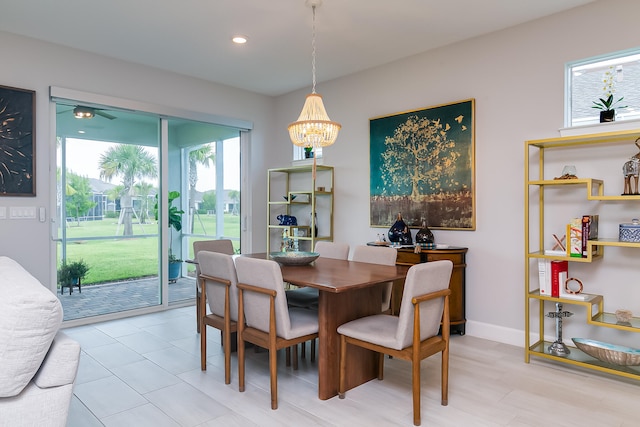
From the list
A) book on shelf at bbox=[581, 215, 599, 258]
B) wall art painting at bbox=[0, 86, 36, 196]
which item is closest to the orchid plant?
book on shelf at bbox=[581, 215, 599, 258]

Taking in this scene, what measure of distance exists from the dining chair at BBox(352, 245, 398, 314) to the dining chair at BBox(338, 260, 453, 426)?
0.57m

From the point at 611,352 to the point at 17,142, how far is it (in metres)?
5.13

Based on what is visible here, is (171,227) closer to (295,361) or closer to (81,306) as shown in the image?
(81,306)

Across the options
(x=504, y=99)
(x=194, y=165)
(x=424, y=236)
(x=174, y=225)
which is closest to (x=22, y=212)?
(x=174, y=225)

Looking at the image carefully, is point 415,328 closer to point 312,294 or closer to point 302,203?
point 312,294

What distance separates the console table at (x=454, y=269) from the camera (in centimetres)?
372

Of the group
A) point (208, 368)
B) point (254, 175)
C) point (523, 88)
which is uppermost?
point (523, 88)

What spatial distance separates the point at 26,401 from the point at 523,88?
155 inches

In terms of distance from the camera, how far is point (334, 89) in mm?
5082

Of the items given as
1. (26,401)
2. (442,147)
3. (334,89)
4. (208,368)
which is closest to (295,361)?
(208,368)

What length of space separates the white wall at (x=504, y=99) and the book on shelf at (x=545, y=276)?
0.40 m

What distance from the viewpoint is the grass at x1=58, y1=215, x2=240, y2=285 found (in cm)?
432

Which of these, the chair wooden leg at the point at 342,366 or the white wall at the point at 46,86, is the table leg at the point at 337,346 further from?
the white wall at the point at 46,86

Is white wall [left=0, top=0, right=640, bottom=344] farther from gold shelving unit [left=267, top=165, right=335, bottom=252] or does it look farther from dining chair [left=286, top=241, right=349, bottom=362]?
dining chair [left=286, top=241, right=349, bottom=362]
